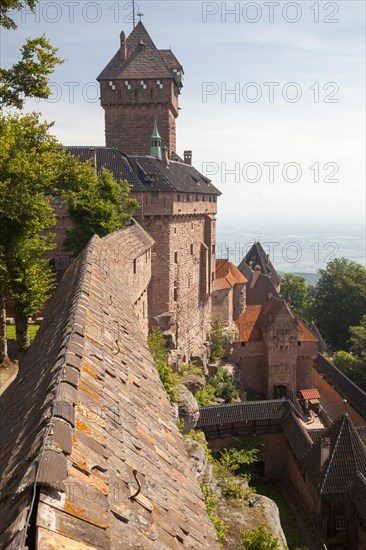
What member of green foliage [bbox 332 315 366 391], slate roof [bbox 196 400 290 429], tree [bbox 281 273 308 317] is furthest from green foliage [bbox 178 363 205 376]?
tree [bbox 281 273 308 317]

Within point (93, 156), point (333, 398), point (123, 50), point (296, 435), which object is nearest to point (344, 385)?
point (333, 398)

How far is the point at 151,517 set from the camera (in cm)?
313

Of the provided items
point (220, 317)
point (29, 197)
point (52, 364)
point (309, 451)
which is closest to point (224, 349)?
point (220, 317)

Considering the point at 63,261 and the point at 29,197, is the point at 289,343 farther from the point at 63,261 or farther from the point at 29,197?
the point at 29,197

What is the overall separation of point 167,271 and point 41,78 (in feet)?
50.8

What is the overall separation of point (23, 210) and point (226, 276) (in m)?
30.7

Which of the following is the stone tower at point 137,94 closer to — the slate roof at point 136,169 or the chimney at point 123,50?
the chimney at point 123,50

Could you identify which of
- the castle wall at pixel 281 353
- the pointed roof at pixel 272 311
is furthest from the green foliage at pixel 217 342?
the castle wall at pixel 281 353

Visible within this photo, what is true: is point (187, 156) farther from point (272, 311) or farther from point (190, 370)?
point (190, 370)

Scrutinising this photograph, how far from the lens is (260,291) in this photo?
52906mm

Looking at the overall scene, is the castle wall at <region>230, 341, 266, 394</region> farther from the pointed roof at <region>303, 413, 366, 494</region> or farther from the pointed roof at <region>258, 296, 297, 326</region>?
the pointed roof at <region>303, 413, 366, 494</region>

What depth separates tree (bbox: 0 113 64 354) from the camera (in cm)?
1483

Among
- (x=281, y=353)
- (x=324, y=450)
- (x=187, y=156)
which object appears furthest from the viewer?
(x=187, y=156)

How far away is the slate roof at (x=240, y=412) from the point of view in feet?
91.4
